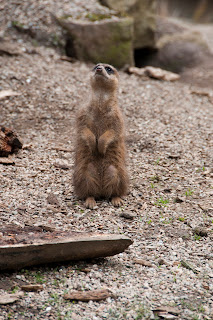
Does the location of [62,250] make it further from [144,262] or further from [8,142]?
[8,142]

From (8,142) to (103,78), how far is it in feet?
5.43

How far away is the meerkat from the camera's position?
4.59 metres

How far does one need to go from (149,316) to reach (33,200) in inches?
78.7

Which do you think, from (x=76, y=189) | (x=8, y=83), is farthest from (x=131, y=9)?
(x=76, y=189)

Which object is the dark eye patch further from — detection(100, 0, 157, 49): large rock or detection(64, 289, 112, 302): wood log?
detection(100, 0, 157, 49): large rock

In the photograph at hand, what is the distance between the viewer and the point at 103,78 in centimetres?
456

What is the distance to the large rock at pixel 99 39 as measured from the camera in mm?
8344

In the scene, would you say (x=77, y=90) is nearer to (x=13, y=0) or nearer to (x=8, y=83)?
(x=8, y=83)

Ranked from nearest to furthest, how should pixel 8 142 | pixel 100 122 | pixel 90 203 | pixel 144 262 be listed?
pixel 144 262, pixel 90 203, pixel 100 122, pixel 8 142

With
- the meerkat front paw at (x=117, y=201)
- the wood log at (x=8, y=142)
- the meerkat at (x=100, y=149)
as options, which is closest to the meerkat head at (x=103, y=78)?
the meerkat at (x=100, y=149)

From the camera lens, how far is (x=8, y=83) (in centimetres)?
712

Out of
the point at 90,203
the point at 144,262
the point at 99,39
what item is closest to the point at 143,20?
the point at 99,39

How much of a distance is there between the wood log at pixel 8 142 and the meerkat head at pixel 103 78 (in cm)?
143

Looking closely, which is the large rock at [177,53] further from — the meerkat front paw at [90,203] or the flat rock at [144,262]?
the flat rock at [144,262]
